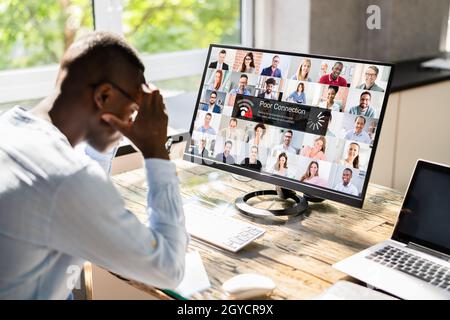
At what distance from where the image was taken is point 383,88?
141 centimetres

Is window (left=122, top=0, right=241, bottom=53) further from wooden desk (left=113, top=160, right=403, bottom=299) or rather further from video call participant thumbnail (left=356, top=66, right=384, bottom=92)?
video call participant thumbnail (left=356, top=66, right=384, bottom=92)

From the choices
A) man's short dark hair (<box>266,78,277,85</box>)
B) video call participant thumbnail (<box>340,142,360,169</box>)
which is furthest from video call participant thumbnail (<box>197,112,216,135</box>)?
video call participant thumbnail (<box>340,142,360,169</box>)

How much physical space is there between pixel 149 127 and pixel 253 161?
435 millimetres

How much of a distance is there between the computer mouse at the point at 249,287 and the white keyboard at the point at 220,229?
187mm

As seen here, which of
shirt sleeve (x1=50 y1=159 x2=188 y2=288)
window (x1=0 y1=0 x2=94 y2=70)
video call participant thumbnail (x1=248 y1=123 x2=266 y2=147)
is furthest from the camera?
window (x1=0 y1=0 x2=94 y2=70)

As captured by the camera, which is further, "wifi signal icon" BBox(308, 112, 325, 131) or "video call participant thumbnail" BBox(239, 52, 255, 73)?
"video call participant thumbnail" BBox(239, 52, 255, 73)

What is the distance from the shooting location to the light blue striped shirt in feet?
3.25

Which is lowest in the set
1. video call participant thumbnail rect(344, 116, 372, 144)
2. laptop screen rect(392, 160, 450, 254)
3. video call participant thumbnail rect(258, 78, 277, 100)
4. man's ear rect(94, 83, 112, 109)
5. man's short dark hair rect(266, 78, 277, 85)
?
laptop screen rect(392, 160, 450, 254)

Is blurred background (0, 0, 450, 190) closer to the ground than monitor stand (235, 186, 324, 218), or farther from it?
farther from it

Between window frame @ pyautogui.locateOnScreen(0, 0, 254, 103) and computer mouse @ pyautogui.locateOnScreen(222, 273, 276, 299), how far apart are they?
1452 millimetres

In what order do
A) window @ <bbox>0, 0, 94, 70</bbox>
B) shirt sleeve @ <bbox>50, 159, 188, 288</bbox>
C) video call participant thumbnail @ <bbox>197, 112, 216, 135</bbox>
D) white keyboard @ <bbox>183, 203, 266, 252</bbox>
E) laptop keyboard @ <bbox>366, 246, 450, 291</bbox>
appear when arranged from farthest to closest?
window @ <bbox>0, 0, 94, 70</bbox> < video call participant thumbnail @ <bbox>197, 112, 216, 135</bbox> < white keyboard @ <bbox>183, 203, 266, 252</bbox> < laptop keyboard @ <bbox>366, 246, 450, 291</bbox> < shirt sleeve @ <bbox>50, 159, 188, 288</bbox>

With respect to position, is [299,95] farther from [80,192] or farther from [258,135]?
[80,192]

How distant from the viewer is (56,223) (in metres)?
1.00
